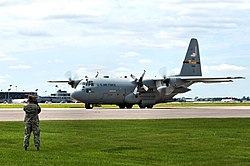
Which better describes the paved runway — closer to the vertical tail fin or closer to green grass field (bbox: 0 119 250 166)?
green grass field (bbox: 0 119 250 166)

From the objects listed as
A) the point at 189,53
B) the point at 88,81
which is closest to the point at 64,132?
the point at 88,81

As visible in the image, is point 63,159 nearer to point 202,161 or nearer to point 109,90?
point 202,161

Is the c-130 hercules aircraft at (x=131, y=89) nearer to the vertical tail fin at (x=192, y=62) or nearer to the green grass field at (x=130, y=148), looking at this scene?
the vertical tail fin at (x=192, y=62)

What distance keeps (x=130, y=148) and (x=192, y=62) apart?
66.8 meters

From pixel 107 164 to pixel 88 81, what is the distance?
198 feet

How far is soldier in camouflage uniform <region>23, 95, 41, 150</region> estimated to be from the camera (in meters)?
19.7

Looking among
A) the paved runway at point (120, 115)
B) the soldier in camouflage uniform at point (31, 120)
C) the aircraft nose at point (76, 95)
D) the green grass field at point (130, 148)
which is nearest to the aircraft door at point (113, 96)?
the aircraft nose at point (76, 95)

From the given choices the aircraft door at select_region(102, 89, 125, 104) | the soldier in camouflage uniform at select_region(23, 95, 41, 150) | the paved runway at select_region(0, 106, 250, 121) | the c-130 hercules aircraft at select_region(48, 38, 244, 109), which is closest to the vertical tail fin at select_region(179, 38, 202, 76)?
the c-130 hercules aircraft at select_region(48, 38, 244, 109)

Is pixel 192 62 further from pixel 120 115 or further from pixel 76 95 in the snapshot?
pixel 120 115

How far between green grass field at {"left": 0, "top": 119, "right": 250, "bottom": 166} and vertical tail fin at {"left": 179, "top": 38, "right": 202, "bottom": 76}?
58021 millimetres

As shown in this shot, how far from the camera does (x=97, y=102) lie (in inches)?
3046

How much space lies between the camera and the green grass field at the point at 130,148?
661 inches

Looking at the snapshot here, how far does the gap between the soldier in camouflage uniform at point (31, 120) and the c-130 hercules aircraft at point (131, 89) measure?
55118 millimetres

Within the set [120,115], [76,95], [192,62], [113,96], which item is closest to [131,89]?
[113,96]
